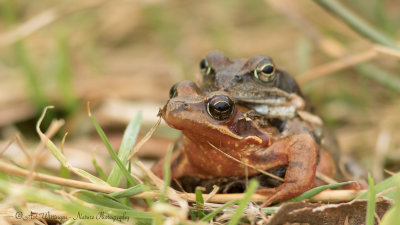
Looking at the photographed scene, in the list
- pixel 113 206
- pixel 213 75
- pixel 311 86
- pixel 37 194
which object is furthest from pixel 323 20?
pixel 37 194

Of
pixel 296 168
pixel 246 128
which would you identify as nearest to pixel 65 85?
pixel 246 128

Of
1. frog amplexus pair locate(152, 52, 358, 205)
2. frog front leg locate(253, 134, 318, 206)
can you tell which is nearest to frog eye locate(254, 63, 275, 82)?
frog amplexus pair locate(152, 52, 358, 205)

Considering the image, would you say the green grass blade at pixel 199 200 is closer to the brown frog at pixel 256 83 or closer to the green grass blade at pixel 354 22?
the brown frog at pixel 256 83

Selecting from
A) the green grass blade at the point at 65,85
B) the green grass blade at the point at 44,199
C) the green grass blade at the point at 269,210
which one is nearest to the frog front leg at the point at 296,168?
the green grass blade at the point at 269,210

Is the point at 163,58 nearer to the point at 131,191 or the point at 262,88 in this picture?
the point at 262,88

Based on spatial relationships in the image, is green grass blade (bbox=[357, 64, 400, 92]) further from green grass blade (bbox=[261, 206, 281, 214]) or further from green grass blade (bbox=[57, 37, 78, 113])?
green grass blade (bbox=[57, 37, 78, 113])

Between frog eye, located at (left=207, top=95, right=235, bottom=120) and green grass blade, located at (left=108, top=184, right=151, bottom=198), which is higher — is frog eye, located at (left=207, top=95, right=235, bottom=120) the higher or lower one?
the higher one
